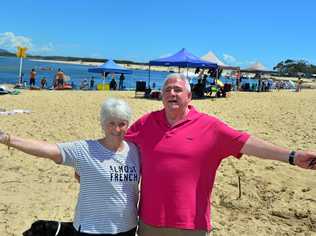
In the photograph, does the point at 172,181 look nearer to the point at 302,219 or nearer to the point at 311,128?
the point at 302,219

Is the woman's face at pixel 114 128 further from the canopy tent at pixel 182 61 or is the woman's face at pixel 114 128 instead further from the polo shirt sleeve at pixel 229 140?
the canopy tent at pixel 182 61

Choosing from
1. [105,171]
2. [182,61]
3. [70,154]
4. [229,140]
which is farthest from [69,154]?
[182,61]

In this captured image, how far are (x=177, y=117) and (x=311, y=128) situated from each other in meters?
9.62

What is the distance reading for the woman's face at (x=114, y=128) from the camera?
2.57m

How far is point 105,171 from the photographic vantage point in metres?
2.54

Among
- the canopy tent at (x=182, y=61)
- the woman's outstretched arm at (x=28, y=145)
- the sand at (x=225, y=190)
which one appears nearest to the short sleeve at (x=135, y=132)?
the woman's outstretched arm at (x=28, y=145)

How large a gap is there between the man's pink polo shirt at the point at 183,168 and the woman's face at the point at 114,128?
0.57 ft

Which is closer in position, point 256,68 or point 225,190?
point 225,190

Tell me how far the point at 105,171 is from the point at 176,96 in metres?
0.59

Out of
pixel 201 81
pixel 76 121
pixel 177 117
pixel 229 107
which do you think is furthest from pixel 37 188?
pixel 201 81

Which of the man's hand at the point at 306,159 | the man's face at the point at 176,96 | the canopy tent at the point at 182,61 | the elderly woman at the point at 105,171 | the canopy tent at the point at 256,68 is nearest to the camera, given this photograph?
the man's hand at the point at 306,159

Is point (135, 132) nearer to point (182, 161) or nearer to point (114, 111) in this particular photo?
point (114, 111)

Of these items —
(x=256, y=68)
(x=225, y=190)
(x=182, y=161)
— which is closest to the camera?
(x=182, y=161)

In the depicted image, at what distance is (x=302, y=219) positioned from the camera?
5227mm
